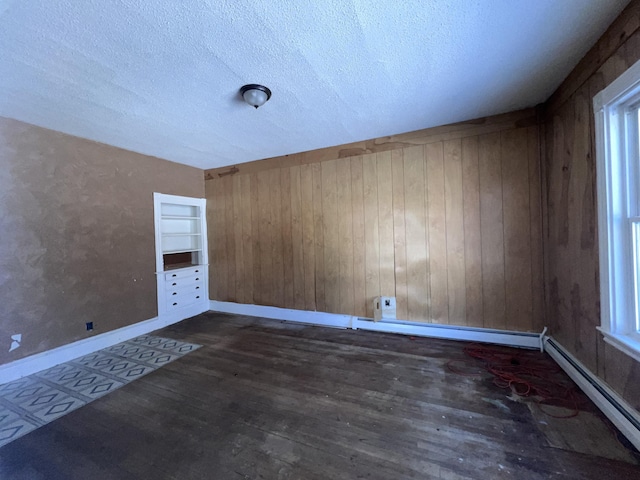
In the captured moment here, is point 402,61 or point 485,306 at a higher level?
point 402,61

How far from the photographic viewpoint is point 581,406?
1.65 meters

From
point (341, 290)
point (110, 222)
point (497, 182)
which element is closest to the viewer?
point (497, 182)

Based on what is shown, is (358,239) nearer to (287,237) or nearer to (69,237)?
(287,237)

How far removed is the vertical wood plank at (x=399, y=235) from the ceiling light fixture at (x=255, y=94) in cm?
167

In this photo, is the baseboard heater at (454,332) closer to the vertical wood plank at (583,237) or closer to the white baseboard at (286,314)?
the white baseboard at (286,314)

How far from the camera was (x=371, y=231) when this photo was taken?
10.3 feet

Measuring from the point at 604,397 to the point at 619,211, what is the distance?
3.87 ft

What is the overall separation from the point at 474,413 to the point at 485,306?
1326mm

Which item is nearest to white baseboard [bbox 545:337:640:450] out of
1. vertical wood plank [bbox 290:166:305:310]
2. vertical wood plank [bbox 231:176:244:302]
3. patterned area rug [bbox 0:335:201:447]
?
vertical wood plank [bbox 290:166:305:310]

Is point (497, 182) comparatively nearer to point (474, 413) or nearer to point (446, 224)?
point (446, 224)

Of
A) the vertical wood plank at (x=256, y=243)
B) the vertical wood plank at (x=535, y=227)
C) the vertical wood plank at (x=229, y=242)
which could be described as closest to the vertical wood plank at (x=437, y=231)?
the vertical wood plank at (x=535, y=227)

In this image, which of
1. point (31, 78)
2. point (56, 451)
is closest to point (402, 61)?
point (31, 78)

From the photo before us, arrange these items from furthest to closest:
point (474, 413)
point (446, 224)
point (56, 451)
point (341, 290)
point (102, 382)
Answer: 1. point (341, 290)
2. point (446, 224)
3. point (102, 382)
4. point (474, 413)
5. point (56, 451)

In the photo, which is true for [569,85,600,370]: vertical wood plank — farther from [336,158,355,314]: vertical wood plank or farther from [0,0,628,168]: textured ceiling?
[336,158,355,314]: vertical wood plank
